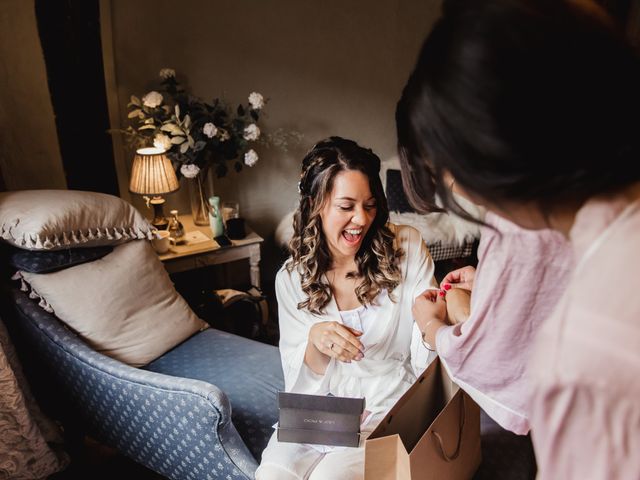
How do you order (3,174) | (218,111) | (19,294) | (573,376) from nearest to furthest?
1. (573,376)
2. (19,294)
3. (3,174)
4. (218,111)

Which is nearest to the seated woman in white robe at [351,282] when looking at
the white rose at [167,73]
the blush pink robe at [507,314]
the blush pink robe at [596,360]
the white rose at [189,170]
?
the blush pink robe at [507,314]

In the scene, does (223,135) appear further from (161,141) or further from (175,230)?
(175,230)

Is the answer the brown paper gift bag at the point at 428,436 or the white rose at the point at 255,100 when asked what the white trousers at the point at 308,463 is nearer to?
the brown paper gift bag at the point at 428,436

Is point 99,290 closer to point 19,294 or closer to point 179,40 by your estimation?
point 19,294

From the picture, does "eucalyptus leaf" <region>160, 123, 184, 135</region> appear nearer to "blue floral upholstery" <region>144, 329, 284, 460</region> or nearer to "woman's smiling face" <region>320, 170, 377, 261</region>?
"blue floral upholstery" <region>144, 329, 284, 460</region>

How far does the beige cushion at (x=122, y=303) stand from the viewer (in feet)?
5.08

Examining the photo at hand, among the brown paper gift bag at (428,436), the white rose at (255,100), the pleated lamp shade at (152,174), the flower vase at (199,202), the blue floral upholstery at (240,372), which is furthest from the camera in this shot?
the flower vase at (199,202)

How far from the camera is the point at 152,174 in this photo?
2145 mm

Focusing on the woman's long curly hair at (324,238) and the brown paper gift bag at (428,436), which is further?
the woman's long curly hair at (324,238)

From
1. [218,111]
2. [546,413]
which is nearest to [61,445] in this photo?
[218,111]

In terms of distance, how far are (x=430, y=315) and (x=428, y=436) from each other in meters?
0.24

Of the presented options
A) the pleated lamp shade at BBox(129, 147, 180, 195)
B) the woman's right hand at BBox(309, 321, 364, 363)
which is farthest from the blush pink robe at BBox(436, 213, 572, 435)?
the pleated lamp shade at BBox(129, 147, 180, 195)

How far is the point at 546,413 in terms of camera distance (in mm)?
484

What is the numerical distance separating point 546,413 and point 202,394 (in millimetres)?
931
